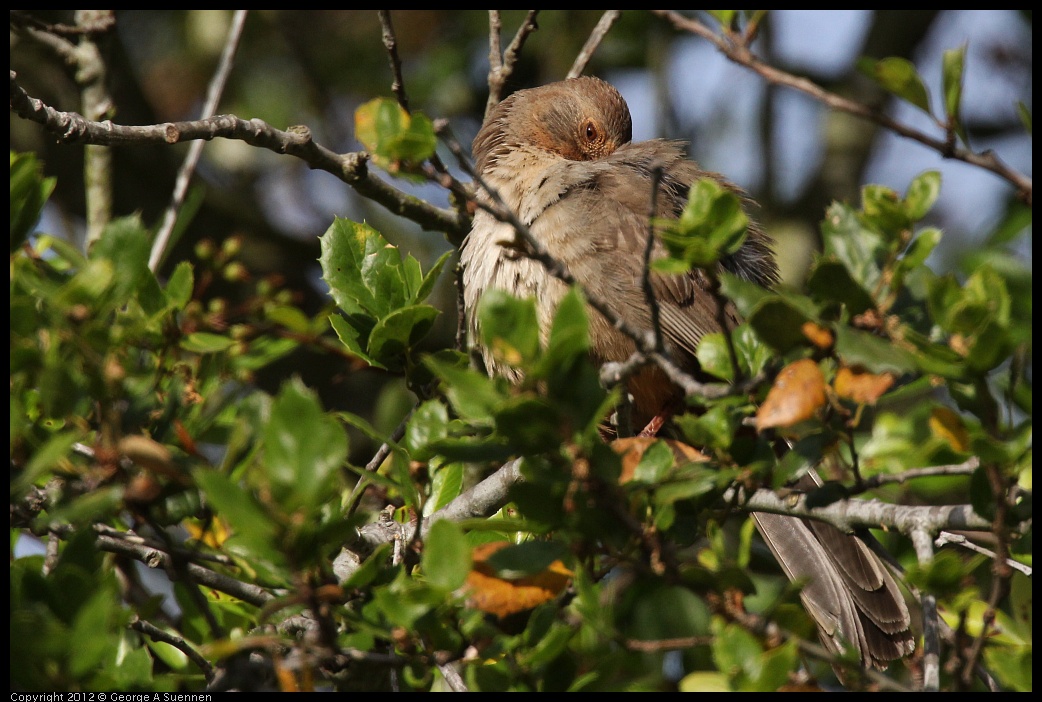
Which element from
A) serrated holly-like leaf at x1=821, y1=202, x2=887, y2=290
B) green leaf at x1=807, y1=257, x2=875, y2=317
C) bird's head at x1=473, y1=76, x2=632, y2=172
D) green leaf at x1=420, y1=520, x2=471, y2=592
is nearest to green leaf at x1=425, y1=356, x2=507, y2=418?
green leaf at x1=420, y1=520, x2=471, y2=592

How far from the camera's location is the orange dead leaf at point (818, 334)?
2.16 meters

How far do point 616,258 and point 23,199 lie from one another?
256 cm

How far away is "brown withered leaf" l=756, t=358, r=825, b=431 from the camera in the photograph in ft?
7.00

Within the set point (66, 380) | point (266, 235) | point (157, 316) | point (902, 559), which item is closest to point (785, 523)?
point (902, 559)

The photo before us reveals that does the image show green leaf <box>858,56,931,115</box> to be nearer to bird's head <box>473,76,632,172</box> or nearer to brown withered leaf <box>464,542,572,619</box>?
brown withered leaf <box>464,542,572,619</box>

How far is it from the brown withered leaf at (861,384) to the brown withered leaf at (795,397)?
2.0 inches

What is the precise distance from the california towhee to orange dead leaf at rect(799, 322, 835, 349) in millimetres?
1433

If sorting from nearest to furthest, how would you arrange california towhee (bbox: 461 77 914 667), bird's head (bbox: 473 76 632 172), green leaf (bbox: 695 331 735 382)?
green leaf (bbox: 695 331 735 382) < california towhee (bbox: 461 77 914 667) < bird's head (bbox: 473 76 632 172)

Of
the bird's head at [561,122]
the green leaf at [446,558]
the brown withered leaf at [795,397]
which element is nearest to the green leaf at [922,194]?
the brown withered leaf at [795,397]

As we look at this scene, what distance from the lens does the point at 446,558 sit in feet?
6.64

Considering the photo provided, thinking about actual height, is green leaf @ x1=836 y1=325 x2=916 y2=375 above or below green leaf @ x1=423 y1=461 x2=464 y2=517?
above

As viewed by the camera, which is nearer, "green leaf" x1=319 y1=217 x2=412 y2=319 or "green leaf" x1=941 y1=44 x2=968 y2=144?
"green leaf" x1=941 y1=44 x2=968 y2=144

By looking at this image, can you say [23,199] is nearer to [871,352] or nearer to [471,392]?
[471,392]
